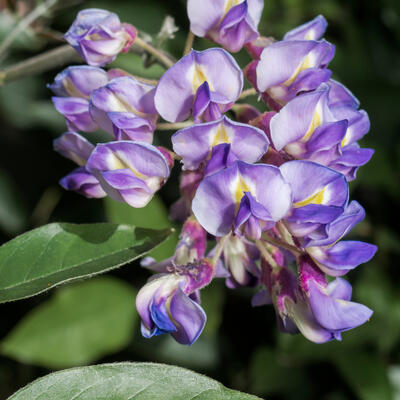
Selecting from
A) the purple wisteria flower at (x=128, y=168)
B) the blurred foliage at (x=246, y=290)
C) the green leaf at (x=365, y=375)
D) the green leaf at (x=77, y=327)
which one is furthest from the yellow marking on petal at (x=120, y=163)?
the green leaf at (x=365, y=375)

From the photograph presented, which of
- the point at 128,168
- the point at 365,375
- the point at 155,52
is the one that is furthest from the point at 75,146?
the point at 365,375

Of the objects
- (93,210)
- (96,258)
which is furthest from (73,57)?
(93,210)

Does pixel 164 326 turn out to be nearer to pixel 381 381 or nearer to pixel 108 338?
pixel 108 338

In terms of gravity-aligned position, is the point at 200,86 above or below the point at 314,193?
above

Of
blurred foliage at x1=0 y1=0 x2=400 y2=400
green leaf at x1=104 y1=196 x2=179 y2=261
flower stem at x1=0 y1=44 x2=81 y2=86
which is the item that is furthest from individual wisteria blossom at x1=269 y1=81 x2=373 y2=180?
blurred foliage at x1=0 y1=0 x2=400 y2=400

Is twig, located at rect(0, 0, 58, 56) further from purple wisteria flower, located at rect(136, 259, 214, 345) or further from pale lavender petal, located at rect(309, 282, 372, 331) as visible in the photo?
pale lavender petal, located at rect(309, 282, 372, 331)

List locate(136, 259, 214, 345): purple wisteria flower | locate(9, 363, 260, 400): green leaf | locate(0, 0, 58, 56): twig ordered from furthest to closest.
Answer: locate(0, 0, 58, 56): twig, locate(136, 259, 214, 345): purple wisteria flower, locate(9, 363, 260, 400): green leaf

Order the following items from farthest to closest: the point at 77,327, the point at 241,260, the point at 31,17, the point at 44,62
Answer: the point at 77,327
the point at 31,17
the point at 44,62
the point at 241,260

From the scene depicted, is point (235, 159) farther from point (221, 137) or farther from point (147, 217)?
point (147, 217)
